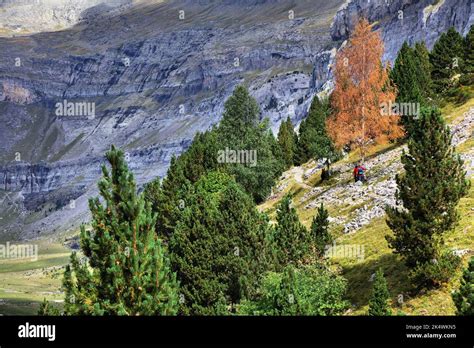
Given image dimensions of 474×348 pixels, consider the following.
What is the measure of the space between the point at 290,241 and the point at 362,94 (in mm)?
26119

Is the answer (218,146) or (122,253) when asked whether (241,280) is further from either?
(218,146)

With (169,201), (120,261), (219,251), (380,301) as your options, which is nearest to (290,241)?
(219,251)

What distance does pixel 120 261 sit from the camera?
18500 millimetres

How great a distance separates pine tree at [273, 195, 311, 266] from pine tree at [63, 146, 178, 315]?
41.2 ft

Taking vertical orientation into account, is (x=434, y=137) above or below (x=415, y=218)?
above

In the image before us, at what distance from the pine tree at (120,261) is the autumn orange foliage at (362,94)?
120 feet

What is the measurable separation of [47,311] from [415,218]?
21.2 m

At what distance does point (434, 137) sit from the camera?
24.0 m

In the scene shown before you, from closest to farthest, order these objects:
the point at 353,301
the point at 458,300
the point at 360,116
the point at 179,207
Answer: the point at 458,300 → the point at 353,301 → the point at 179,207 → the point at 360,116

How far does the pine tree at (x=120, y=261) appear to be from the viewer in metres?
18.3

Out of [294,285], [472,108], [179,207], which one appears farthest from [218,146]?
[294,285]

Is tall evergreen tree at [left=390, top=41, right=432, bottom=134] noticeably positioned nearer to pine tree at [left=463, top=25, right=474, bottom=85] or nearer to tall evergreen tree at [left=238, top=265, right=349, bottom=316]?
pine tree at [left=463, top=25, right=474, bottom=85]

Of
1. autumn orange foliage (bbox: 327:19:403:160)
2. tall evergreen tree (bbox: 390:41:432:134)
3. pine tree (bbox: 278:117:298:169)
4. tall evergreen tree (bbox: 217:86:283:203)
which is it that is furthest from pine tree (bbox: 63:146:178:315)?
pine tree (bbox: 278:117:298:169)

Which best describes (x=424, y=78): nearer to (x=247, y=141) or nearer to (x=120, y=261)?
(x=247, y=141)
